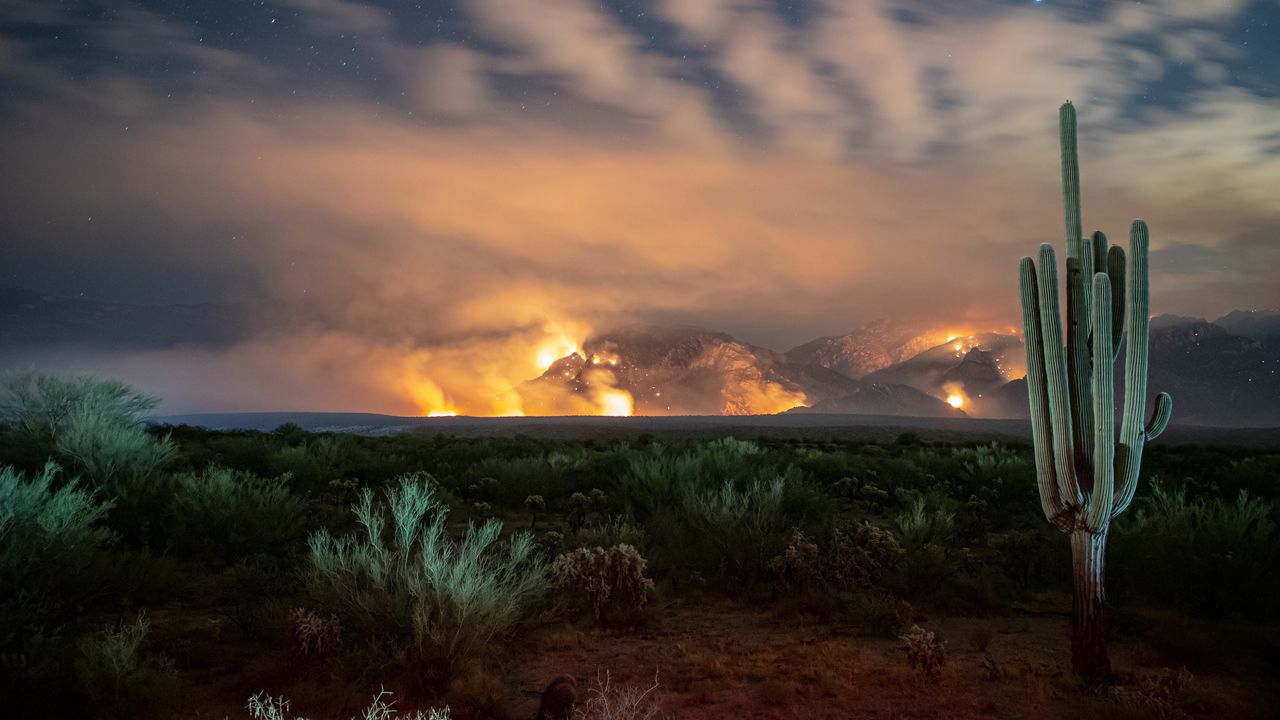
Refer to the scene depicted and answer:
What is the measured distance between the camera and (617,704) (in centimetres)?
455

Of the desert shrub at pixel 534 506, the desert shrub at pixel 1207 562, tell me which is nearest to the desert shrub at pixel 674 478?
the desert shrub at pixel 534 506

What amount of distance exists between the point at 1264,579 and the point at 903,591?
365 centimetres

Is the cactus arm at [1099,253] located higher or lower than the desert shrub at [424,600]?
higher

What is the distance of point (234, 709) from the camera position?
5547 millimetres

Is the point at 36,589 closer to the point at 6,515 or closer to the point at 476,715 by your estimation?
the point at 6,515

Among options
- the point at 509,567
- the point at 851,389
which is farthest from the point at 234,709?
the point at 851,389

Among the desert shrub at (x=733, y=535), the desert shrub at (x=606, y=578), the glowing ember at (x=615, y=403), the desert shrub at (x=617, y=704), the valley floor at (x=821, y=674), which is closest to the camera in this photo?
the desert shrub at (x=617, y=704)

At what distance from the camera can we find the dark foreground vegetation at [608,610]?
18.4 ft

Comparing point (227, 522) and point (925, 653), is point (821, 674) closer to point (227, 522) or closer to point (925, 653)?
point (925, 653)

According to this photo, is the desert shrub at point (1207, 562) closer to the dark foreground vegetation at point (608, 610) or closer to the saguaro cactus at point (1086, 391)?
the dark foreground vegetation at point (608, 610)

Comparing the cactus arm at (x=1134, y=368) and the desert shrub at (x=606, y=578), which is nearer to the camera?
the cactus arm at (x=1134, y=368)

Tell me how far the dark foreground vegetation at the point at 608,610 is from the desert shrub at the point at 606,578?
3 cm

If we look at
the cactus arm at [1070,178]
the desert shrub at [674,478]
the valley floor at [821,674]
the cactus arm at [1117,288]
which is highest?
the cactus arm at [1070,178]

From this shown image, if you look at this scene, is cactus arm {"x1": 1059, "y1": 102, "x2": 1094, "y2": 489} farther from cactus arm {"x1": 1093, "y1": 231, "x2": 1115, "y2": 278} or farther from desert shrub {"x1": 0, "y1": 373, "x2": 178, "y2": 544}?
desert shrub {"x1": 0, "y1": 373, "x2": 178, "y2": 544}
